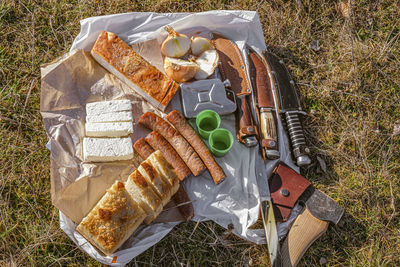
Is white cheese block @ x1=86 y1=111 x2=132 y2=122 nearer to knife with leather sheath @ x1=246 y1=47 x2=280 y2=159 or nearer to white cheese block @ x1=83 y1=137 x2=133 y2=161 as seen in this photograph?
white cheese block @ x1=83 y1=137 x2=133 y2=161

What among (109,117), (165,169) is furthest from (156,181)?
(109,117)

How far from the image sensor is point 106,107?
4.10m

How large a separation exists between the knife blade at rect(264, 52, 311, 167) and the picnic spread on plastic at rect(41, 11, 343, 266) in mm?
14

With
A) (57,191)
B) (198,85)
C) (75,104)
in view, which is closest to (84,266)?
(57,191)

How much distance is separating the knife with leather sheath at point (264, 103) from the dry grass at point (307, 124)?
2.14ft

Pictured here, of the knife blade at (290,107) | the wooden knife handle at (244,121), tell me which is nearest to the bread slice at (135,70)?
the wooden knife handle at (244,121)

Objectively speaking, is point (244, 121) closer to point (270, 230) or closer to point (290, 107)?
point (290, 107)

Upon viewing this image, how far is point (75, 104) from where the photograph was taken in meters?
4.22

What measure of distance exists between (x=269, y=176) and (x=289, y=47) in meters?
2.25

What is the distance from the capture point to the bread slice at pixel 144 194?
3.57m

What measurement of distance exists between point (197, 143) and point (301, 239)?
5.69 feet

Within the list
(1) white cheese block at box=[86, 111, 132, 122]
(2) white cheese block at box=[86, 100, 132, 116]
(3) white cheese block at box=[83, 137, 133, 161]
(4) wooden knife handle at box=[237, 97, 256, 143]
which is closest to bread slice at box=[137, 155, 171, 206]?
(3) white cheese block at box=[83, 137, 133, 161]

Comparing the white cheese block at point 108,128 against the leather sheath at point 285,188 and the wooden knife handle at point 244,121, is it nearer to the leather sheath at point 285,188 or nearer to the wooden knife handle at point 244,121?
the wooden knife handle at point 244,121

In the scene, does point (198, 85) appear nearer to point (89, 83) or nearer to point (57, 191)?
point (89, 83)
